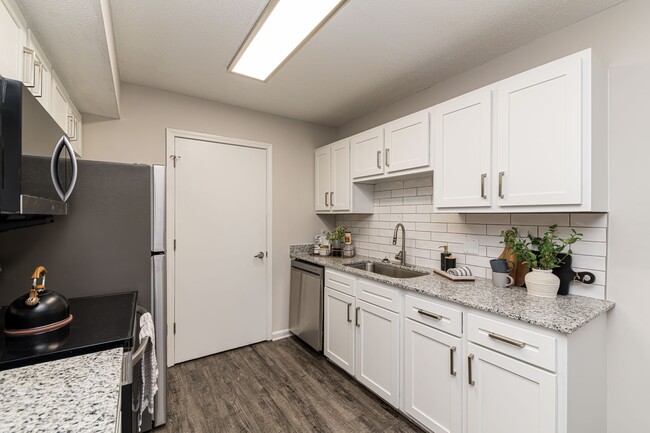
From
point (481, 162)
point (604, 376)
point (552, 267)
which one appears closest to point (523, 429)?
point (604, 376)

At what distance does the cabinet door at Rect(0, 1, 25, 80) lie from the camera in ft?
3.51

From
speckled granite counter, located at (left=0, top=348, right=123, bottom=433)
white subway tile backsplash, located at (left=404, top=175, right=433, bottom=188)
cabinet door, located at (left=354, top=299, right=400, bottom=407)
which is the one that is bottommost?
cabinet door, located at (left=354, top=299, right=400, bottom=407)

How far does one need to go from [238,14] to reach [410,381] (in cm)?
248

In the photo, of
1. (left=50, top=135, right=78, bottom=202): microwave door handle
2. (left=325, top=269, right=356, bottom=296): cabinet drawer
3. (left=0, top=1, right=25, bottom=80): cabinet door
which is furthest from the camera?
(left=325, top=269, right=356, bottom=296): cabinet drawer

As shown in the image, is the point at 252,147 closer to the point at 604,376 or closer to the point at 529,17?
the point at 529,17

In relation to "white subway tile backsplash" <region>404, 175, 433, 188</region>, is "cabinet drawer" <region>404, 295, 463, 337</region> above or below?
below

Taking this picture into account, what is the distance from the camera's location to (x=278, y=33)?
175cm

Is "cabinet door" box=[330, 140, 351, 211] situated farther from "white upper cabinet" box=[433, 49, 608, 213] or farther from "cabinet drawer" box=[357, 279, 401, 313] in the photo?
"white upper cabinet" box=[433, 49, 608, 213]

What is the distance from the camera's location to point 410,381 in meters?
1.96

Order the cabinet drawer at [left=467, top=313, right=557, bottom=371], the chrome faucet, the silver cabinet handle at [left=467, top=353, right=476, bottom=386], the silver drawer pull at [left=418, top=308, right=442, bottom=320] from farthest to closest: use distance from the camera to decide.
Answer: the chrome faucet < the silver drawer pull at [left=418, top=308, right=442, bottom=320] < the silver cabinet handle at [left=467, top=353, right=476, bottom=386] < the cabinet drawer at [left=467, top=313, right=557, bottom=371]

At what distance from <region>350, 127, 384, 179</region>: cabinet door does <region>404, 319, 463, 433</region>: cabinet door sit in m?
1.35

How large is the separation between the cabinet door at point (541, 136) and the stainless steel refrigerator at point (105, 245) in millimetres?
2123

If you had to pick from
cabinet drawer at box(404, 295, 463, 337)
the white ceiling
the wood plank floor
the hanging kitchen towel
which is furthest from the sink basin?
the hanging kitchen towel

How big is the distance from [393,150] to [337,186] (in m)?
0.85
